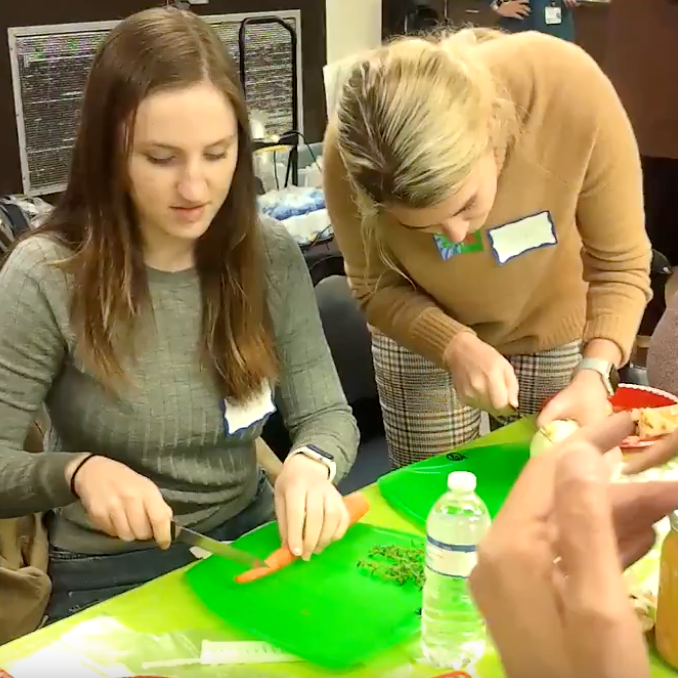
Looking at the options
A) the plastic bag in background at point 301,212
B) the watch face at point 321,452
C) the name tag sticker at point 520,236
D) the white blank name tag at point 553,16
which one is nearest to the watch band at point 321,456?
the watch face at point 321,452

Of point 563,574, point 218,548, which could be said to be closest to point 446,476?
point 218,548

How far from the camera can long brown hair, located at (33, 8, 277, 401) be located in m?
1.16

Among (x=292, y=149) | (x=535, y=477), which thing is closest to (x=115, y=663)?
(x=535, y=477)

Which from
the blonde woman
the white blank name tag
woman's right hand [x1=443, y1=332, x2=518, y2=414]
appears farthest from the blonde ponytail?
the white blank name tag

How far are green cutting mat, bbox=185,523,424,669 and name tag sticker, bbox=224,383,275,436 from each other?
209mm

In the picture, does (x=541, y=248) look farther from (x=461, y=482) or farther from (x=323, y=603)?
(x=323, y=603)

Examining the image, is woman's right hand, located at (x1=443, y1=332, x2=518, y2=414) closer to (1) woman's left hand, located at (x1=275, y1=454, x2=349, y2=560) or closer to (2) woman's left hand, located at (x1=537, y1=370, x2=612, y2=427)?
(2) woman's left hand, located at (x1=537, y1=370, x2=612, y2=427)

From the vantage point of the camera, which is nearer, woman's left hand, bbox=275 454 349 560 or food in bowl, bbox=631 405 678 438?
woman's left hand, bbox=275 454 349 560

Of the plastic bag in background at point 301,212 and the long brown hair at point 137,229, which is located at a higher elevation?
the long brown hair at point 137,229

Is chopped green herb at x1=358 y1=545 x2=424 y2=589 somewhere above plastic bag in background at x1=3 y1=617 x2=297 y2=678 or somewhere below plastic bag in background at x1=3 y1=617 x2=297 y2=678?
below

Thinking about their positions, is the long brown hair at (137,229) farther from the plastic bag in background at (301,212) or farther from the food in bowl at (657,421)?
the plastic bag in background at (301,212)

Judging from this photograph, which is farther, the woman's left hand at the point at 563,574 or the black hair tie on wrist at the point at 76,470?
the black hair tie on wrist at the point at 76,470

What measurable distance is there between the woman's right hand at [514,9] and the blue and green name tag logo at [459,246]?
118 inches

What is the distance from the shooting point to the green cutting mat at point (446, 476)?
122 centimetres
